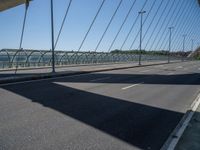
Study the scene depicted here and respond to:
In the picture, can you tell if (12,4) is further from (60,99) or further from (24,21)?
(60,99)

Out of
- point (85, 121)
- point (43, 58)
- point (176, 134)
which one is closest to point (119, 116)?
point (85, 121)

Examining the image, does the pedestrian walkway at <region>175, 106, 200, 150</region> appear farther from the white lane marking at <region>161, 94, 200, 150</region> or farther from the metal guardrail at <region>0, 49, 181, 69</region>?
the metal guardrail at <region>0, 49, 181, 69</region>

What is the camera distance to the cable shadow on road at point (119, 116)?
6.18 metres

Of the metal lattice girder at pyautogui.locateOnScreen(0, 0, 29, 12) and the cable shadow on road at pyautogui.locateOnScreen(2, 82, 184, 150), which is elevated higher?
the metal lattice girder at pyautogui.locateOnScreen(0, 0, 29, 12)

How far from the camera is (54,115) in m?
7.44

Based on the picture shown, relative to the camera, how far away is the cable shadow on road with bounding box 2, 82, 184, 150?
6.18 m

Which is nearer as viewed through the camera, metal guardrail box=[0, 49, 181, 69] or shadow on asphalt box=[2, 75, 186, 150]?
shadow on asphalt box=[2, 75, 186, 150]

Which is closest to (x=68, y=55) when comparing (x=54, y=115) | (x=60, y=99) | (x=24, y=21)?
(x=24, y=21)

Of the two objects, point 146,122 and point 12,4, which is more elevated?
point 12,4

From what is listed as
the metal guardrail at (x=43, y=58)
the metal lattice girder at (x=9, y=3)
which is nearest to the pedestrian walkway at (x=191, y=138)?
the metal lattice girder at (x=9, y=3)

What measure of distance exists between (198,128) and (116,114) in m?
2.20

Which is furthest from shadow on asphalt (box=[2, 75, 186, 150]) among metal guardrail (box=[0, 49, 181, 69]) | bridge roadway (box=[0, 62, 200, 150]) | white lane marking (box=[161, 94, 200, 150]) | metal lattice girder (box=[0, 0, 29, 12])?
metal guardrail (box=[0, 49, 181, 69])

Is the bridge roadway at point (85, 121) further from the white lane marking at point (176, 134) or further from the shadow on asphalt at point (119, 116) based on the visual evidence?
the white lane marking at point (176, 134)

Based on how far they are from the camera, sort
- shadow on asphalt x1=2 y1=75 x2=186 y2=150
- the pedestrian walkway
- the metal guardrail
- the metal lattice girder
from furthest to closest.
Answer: the metal guardrail < the metal lattice girder < shadow on asphalt x1=2 y1=75 x2=186 y2=150 < the pedestrian walkway
